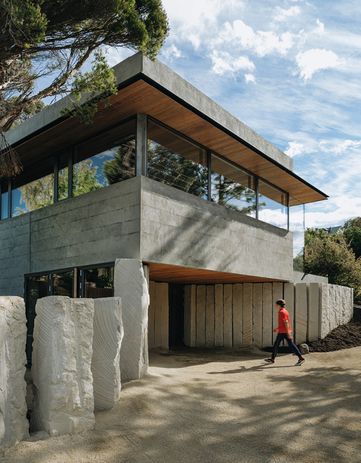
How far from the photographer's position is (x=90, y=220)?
9898 mm

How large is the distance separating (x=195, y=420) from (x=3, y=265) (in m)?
8.28

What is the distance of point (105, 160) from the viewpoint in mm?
9984

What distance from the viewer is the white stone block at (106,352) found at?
20.4 feet

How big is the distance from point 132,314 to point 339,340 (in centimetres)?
732

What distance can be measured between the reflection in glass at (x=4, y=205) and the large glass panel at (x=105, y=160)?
11.2 ft

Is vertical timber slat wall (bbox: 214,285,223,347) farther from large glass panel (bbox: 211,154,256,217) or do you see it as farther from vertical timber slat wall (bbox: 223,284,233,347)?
large glass panel (bbox: 211,154,256,217)

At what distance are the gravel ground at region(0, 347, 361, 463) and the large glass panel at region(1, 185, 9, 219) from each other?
7.03m

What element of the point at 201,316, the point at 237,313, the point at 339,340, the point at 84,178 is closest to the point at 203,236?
the point at 84,178

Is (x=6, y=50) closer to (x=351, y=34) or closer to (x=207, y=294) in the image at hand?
(x=351, y=34)

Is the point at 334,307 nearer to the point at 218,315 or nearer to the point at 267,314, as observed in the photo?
the point at 267,314

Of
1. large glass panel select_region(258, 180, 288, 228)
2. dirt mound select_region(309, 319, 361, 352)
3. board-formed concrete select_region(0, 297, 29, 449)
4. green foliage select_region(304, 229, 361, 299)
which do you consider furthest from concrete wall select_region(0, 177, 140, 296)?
green foliage select_region(304, 229, 361, 299)

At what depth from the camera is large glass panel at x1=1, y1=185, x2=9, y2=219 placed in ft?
43.7

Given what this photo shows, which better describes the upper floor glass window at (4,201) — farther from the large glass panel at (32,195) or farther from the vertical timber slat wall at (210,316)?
the vertical timber slat wall at (210,316)

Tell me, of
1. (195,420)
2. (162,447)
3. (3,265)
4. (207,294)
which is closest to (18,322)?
(162,447)
